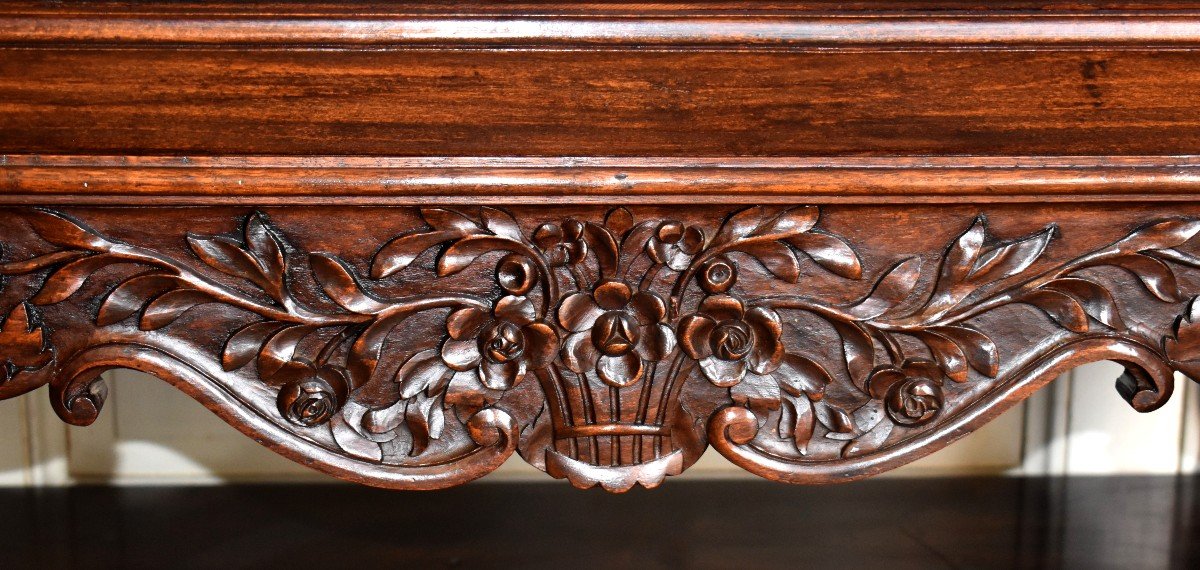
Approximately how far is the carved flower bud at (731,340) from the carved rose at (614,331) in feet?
0.06

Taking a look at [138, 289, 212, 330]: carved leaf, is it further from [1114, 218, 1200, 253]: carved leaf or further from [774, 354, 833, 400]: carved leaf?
[1114, 218, 1200, 253]: carved leaf

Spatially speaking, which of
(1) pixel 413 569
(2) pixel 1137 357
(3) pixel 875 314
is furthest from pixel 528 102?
(1) pixel 413 569

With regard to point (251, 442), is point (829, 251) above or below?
above

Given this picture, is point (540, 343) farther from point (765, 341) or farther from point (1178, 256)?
point (1178, 256)

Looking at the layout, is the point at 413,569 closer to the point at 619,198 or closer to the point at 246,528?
the point at 246,528

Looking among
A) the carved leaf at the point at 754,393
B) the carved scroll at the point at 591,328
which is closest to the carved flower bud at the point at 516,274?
the carved scroll at the point at 591,328

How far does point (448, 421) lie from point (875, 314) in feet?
0.65

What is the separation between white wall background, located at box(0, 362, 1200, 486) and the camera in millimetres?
985

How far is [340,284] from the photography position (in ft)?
1.44

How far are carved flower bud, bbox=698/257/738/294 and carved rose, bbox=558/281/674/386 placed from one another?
0.02 meters

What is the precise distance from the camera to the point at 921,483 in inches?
39.4

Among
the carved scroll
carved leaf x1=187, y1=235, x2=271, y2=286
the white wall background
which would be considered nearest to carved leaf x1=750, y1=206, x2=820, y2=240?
the carved scroll

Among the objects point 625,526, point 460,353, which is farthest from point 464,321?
point 625,526

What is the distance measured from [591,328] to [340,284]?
0.11 m
